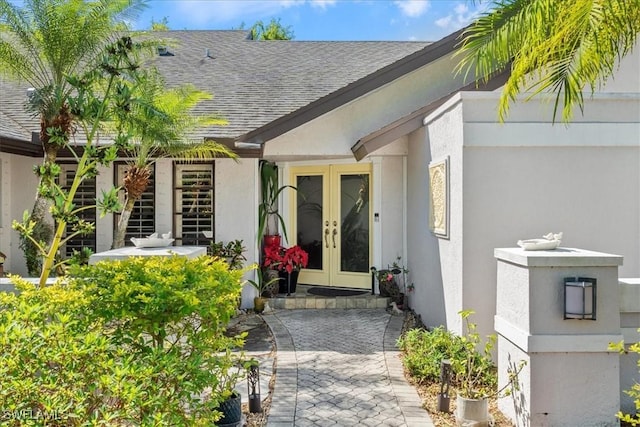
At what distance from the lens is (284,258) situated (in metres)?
10.7

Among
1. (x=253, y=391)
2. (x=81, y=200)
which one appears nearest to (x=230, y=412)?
Answer: (x=253, y=391)

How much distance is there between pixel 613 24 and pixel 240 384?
609cm

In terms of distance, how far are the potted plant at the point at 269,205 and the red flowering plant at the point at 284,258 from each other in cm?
26

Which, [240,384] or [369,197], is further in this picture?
[369,197]

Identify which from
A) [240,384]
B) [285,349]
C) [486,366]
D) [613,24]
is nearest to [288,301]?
[285,349]

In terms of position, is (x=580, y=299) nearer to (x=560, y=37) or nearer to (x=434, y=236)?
(x=560, y=37)

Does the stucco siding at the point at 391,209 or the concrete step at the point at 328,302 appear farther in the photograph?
the stucco siding at the point at 391,209

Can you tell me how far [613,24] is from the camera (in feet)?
16.9

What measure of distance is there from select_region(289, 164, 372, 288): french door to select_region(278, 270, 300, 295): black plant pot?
2.81ft

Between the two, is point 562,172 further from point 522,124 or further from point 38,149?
point 38,149

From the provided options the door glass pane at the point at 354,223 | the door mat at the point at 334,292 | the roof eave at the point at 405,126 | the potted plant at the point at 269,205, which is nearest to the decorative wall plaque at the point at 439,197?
the roof eave at the point at 405,126

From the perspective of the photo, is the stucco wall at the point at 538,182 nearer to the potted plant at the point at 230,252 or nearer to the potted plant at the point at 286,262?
the potted plant at the point at 286,262

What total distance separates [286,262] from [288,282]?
51 cm

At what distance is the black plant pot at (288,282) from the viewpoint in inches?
429
